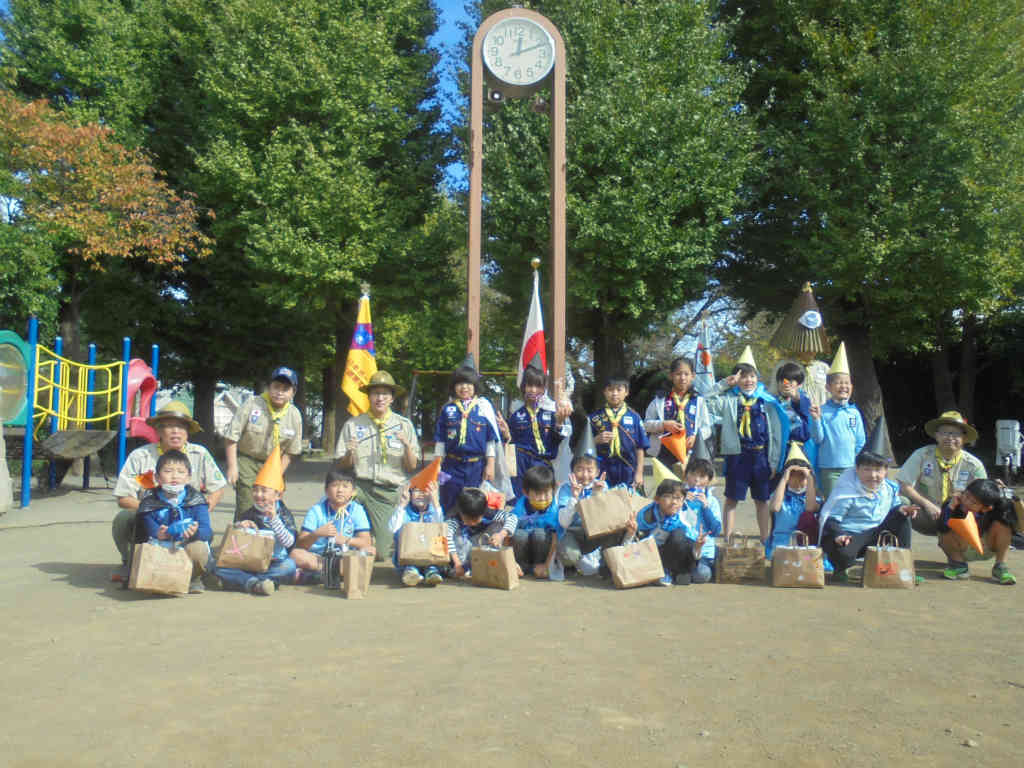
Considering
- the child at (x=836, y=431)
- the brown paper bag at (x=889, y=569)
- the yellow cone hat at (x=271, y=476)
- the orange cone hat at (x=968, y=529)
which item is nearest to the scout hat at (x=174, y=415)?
the yellow cone hat at (x=271, y=476)

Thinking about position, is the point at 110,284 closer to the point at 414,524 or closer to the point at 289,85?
the point at 289,85

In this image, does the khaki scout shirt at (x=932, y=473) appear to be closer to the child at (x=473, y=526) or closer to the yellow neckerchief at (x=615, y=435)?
the yellow neckerchief at (x=615, y=435)

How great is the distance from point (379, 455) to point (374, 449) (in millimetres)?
68

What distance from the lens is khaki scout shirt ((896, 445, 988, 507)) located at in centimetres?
752

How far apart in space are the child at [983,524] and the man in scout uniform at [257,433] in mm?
5421

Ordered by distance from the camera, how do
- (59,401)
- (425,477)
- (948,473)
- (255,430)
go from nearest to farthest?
(425,477) → (948,473) → (255,430) → (59,401)

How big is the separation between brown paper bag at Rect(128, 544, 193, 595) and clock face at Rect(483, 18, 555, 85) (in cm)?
714

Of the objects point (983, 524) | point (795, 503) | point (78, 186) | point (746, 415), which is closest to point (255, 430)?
point (746, 415)

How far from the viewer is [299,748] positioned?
3408 mm

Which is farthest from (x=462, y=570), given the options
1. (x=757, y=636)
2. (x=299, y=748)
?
(x=299, y=748)

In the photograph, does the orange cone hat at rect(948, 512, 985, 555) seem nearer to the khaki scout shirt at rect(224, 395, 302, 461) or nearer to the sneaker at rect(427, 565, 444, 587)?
the sneaker at rect(427, 565, 444, 587)

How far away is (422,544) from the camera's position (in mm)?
6773

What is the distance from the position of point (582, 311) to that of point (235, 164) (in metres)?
8.17

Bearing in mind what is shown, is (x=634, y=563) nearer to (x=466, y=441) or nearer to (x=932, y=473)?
(x=466, y=441)
